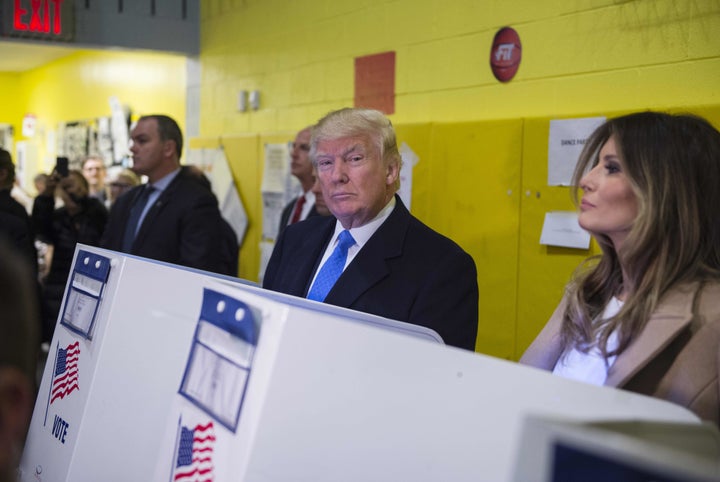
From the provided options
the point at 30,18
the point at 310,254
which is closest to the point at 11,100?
the point at 30,18

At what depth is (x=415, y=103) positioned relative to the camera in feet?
13.0

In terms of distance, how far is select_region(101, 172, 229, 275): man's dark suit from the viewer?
328cm

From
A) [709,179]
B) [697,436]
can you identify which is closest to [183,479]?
[697,436]

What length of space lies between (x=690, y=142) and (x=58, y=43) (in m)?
5.11

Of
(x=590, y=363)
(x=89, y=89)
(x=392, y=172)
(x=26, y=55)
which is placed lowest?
(x=590, y=363)

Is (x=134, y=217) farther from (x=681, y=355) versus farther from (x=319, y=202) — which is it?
(x=681, y=355)

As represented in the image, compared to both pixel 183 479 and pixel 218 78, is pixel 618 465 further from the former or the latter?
pixel 218 78

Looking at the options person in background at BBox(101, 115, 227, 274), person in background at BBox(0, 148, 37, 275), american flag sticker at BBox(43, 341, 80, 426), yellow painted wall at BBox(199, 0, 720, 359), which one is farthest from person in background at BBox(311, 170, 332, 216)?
american flag sticker at BBox(43, 341, 80, 426)

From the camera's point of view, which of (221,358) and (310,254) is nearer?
(221,358)

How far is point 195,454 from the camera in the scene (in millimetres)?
1067

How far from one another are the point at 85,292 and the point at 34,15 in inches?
170

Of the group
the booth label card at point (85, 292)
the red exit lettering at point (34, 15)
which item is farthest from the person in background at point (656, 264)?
the red exit lettering at point (34, 15)

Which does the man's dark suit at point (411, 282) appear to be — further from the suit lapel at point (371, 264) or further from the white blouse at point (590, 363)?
the white blouse at point (590, 363)

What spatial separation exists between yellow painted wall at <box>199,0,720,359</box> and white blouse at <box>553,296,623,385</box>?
137 centimetres
